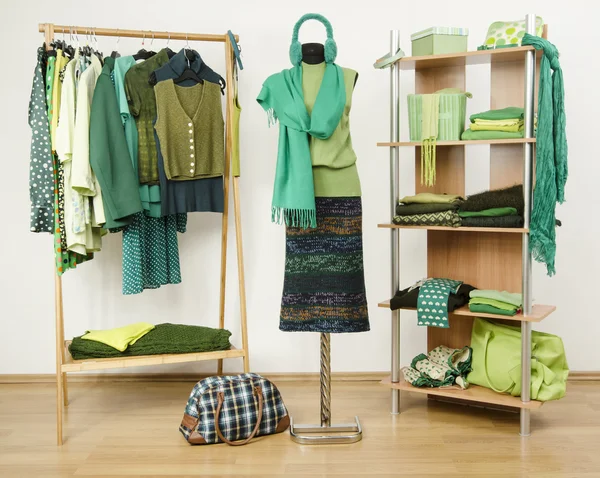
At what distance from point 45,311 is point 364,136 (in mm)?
1979

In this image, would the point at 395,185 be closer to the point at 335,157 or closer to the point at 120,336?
the point at 335,157

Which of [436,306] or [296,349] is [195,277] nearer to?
[296,349]

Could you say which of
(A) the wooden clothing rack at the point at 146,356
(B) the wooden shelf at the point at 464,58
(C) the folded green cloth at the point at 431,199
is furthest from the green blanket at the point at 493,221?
(A) the wooden clothing rack at the point at 146,356

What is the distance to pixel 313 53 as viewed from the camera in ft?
9.53

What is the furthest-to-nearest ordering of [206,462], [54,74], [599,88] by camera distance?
[599,88] → [54,74] → [206,462]

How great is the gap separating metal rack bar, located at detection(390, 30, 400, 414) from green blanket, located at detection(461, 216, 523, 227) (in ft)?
1.08

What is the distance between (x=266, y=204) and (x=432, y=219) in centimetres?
109

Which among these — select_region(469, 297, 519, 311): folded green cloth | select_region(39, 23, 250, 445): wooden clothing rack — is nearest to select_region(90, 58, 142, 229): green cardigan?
select_region(39, 23, 250, 445): wooden clothing rack

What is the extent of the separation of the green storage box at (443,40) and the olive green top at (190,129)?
0.97 m

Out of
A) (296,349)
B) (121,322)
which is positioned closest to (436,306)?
(296,349)

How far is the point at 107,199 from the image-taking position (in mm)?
3107

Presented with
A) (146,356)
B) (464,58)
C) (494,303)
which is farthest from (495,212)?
(146,356)

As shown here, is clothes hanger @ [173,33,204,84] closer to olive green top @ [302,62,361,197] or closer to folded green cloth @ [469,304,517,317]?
olive green top @ [302,62,361,197]

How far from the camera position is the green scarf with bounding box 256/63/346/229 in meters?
2.82
